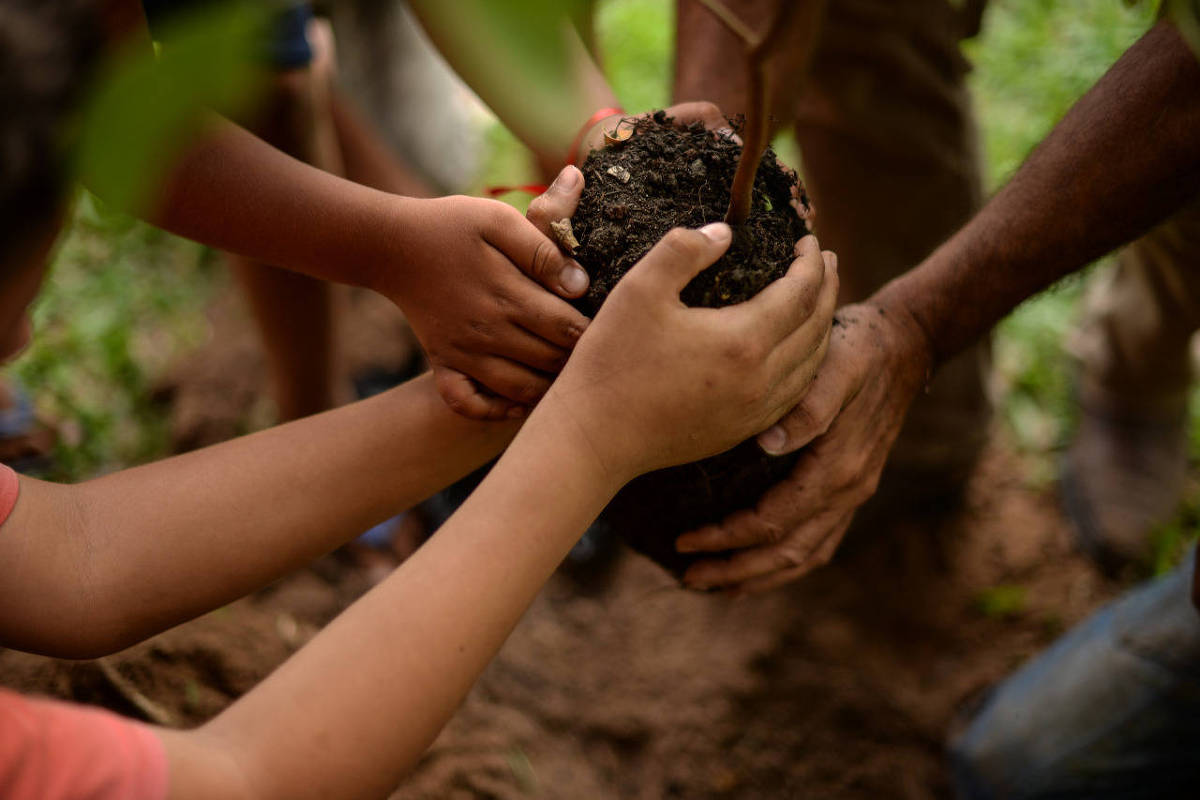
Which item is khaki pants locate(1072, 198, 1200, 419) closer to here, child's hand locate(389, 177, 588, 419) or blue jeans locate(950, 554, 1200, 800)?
blue jeans locate(950, 554, 1200, 800)

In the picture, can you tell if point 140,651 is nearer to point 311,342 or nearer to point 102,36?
point 311,342

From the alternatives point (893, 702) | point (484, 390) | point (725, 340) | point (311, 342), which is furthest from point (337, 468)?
point (893, 702)

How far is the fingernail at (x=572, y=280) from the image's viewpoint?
1.29 meters

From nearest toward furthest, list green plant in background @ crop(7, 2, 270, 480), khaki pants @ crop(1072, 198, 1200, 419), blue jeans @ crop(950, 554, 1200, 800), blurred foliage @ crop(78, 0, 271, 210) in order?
blurred foliage @ crop(78, 0, 271, 210), blue jeans @ crop(950, 554, 1200, 800), khaki pants @ crop(1072, 198, 1200, 419), green plant in background @ crop(7, 2, 270, 480)

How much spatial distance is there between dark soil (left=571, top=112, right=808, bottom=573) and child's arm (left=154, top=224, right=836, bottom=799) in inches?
3.9

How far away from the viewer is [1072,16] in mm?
3562

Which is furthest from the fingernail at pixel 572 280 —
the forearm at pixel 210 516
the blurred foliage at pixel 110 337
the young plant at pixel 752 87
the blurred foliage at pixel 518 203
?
the blurred foliage at pixel 110 337

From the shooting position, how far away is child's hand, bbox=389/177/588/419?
4.18ft

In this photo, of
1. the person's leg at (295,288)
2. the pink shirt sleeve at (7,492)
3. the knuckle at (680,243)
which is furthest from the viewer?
the person's leg at (295,288)

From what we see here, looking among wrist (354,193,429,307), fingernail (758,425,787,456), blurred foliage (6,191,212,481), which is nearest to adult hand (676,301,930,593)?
fingernail (758,425,787,456)

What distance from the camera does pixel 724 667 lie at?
85.8 inches

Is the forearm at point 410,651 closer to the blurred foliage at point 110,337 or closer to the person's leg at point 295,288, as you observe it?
the person's leg at point 295,288

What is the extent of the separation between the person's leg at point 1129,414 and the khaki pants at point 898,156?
0.39 metres

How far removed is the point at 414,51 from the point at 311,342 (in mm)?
1603
